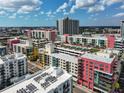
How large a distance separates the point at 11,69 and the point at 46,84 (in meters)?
26.6

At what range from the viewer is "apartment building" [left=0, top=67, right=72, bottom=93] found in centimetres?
2855

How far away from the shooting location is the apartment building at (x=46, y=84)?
2855cm

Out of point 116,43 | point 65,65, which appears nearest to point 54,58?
point 65,65

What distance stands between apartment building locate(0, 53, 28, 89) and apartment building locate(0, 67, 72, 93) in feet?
67.8

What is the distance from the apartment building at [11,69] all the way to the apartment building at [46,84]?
20660 millimetres

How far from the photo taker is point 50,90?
2911 centimetres

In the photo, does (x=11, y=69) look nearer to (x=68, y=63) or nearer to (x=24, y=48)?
(x=68, y=63)

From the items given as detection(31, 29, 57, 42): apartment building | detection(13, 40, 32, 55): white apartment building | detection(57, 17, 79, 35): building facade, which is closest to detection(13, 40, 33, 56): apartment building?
detection(13, 40, 32, 55): white apartment building

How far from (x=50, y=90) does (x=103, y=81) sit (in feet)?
65.0

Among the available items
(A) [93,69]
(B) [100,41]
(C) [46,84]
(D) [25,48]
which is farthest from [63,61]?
(B) [100,41]

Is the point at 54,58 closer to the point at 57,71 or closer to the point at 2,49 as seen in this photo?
the point at 57,71

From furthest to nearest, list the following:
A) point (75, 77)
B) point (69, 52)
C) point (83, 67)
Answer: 1. point (69, 52)
2. point (75, 77)
3. point (83, 67)

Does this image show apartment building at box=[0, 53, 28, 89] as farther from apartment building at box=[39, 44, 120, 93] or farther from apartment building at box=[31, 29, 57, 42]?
apartment building at box=[31, 29, 57, 42]

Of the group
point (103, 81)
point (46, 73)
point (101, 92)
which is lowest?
point (101, 92)
